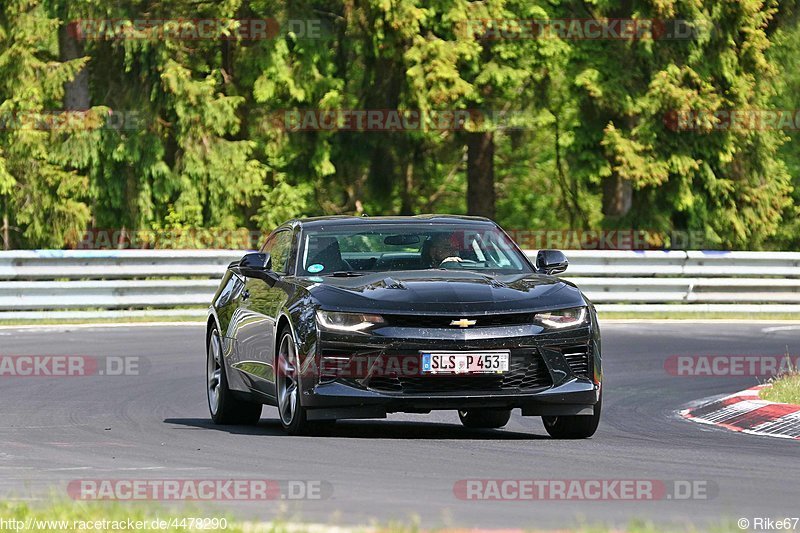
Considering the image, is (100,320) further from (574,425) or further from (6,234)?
(574,425)

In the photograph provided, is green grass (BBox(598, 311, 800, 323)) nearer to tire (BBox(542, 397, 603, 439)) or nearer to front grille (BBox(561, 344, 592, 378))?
tire (BBox(542, 397, 603, 439))

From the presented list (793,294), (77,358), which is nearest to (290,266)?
(77,358)

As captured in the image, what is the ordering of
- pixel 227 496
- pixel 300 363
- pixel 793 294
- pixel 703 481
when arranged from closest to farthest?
pixel 227 496 < pixel 703 481 < pixel 300 363 < pixel 793 294

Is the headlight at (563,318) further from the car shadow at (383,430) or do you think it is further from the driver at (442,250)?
the driver at (442,250)

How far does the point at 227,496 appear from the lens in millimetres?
8430

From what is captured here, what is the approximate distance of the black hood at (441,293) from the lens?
1091 cm

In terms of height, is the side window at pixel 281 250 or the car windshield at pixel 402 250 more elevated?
the car windshield at pixel 402 250

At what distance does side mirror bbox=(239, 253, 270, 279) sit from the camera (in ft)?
40.6

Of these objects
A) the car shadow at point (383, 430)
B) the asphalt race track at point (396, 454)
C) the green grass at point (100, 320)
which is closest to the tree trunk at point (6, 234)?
the green grass at point (100, 320)

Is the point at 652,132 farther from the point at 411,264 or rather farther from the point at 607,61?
the point at 411,264

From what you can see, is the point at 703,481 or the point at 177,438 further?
the point at 177,438

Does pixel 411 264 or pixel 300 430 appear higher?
pixel 411 264

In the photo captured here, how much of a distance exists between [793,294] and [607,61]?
30.7 feet

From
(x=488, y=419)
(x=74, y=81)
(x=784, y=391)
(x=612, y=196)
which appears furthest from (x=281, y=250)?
(x=612, y=196)
